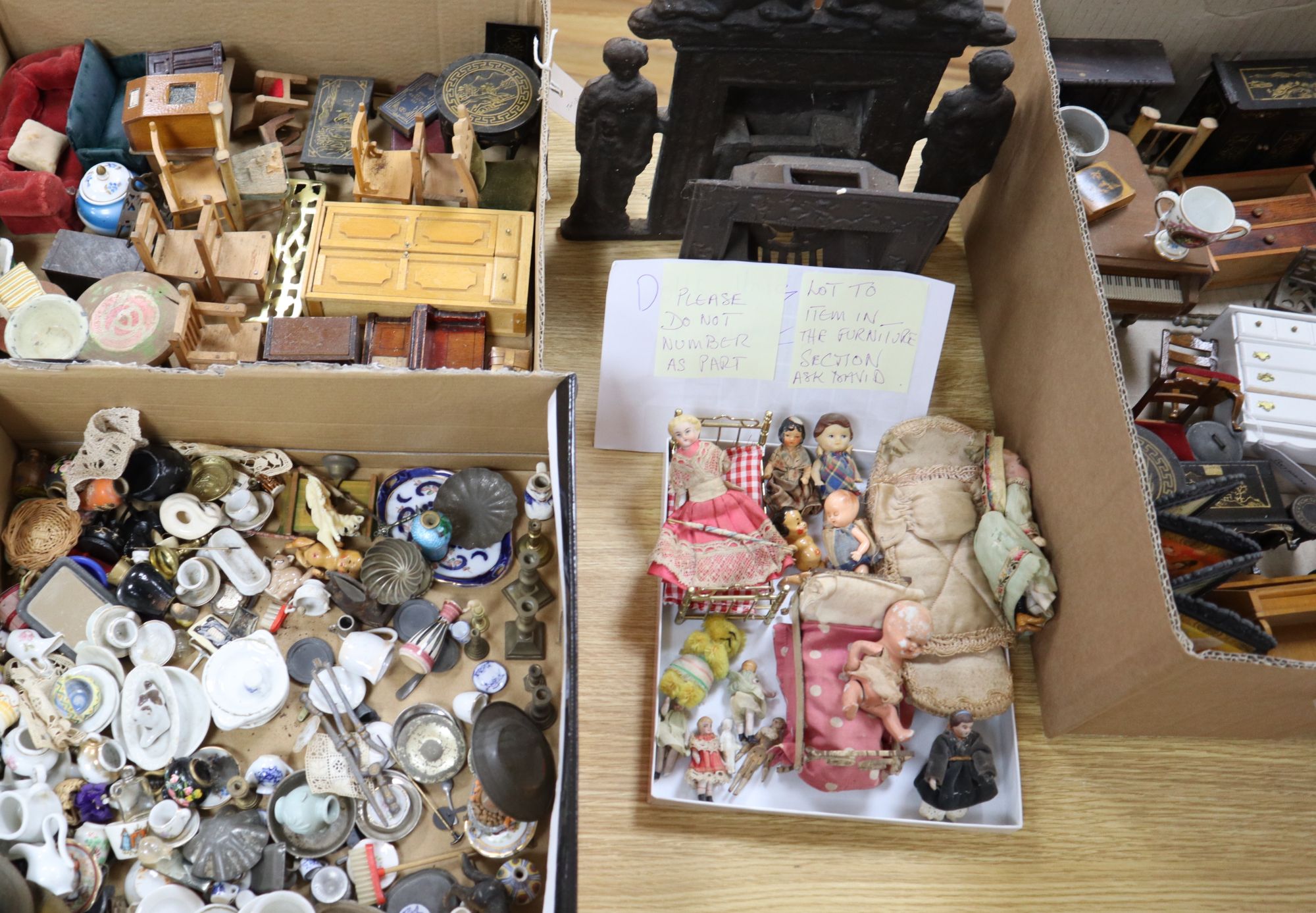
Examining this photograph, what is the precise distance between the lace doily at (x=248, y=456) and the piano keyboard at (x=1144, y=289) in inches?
51.7

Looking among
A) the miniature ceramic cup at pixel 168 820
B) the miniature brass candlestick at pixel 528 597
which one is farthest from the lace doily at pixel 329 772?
the miniature brass candlestick at pixel 528 597

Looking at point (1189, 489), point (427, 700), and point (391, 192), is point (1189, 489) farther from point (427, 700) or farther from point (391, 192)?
point (391, 192)

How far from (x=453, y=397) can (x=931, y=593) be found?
707 millimetres

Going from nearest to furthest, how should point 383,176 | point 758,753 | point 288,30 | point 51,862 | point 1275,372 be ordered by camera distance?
1. point 51,862
2. point 758,753
3. point 1275,372
4. point 383,176
5. point 288,30

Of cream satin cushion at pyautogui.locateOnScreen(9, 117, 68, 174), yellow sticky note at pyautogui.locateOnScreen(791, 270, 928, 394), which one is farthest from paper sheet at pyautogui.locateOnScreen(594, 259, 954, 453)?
cream satin cushion at pyautogui.locateOnScreen(9, 117, 68, 174)

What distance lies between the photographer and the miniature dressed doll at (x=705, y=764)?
129cm

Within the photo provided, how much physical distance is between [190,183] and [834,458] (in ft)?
3.86

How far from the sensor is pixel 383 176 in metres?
1.65

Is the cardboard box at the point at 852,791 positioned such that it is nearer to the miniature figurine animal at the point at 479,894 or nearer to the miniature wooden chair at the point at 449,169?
the miniature figurine animal at the point at 479,894

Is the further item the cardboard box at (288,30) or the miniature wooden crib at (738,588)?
the cardboard box at (288,30)

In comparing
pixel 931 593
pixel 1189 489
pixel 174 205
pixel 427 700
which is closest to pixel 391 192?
pixel 174 205

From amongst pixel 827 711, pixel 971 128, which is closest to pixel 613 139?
pixel 971 128

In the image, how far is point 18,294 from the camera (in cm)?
149

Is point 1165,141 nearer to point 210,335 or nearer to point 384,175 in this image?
point 384,175
